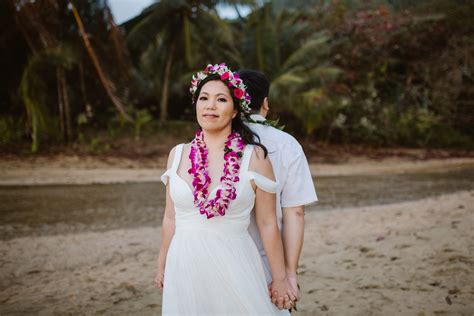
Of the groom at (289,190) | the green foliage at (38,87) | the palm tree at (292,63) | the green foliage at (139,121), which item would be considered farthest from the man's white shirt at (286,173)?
the green foliage at (139,121)

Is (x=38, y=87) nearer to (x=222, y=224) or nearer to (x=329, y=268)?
(x=329, y=268)

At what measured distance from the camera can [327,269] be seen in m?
5.43

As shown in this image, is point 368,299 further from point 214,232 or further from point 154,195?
point 154,195

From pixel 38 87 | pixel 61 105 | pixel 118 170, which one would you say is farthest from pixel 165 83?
pixel 118 170

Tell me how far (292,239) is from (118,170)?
12591 millimetres

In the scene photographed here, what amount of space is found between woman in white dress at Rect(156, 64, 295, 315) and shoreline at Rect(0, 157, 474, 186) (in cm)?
1065

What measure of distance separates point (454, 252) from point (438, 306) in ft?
4.83

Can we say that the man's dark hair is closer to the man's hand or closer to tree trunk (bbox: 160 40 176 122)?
the man's hand

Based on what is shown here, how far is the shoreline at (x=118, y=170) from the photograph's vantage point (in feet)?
39.9

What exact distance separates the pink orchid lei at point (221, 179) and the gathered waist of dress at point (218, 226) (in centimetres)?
7

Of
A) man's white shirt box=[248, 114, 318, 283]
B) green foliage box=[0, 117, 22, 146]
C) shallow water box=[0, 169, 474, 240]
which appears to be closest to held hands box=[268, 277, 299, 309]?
man's white shirt box=[248, 114, 318, 283]

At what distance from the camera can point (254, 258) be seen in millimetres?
2229

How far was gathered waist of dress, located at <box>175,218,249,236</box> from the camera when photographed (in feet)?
7.16

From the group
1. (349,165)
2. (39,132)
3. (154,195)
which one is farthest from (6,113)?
(349,165)
